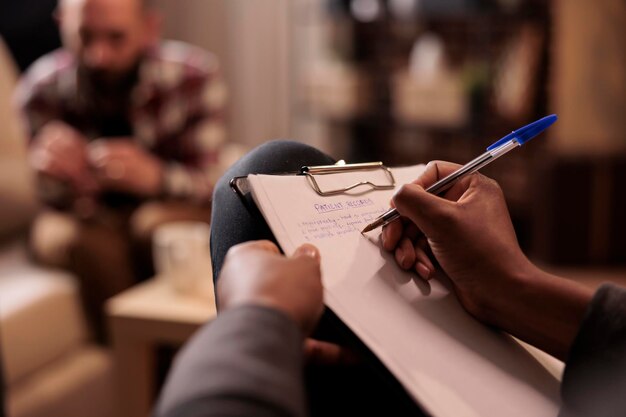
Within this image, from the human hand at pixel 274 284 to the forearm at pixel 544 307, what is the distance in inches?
7.0

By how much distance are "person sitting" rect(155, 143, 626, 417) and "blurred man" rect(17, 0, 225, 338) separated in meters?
1.21

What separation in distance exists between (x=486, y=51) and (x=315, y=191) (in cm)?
254

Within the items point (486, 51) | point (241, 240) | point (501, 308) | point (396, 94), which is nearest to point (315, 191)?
point (241, 240)

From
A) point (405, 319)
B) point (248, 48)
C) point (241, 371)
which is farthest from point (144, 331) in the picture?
point (248, 48)

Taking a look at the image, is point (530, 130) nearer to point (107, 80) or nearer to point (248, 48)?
point (107, 80)

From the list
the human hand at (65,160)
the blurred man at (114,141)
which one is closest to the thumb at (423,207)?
the blurred man at (114,141)

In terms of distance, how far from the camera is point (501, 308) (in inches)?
24.1

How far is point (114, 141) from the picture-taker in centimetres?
196

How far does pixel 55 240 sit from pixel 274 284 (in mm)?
1464

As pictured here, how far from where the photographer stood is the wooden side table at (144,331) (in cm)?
138

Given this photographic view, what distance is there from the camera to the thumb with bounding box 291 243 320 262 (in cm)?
55

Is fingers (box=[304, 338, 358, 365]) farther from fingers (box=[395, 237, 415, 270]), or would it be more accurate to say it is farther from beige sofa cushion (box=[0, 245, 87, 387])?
beige sofa cushion (box=[0, 245, 87, 387])

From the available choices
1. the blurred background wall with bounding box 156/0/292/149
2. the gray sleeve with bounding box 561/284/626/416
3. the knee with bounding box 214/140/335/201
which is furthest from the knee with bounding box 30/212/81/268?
the blurred background wall with bounding box 156/0/292/149

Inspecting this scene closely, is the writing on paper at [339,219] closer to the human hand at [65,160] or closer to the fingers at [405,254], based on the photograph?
the fingers at [405,254]
